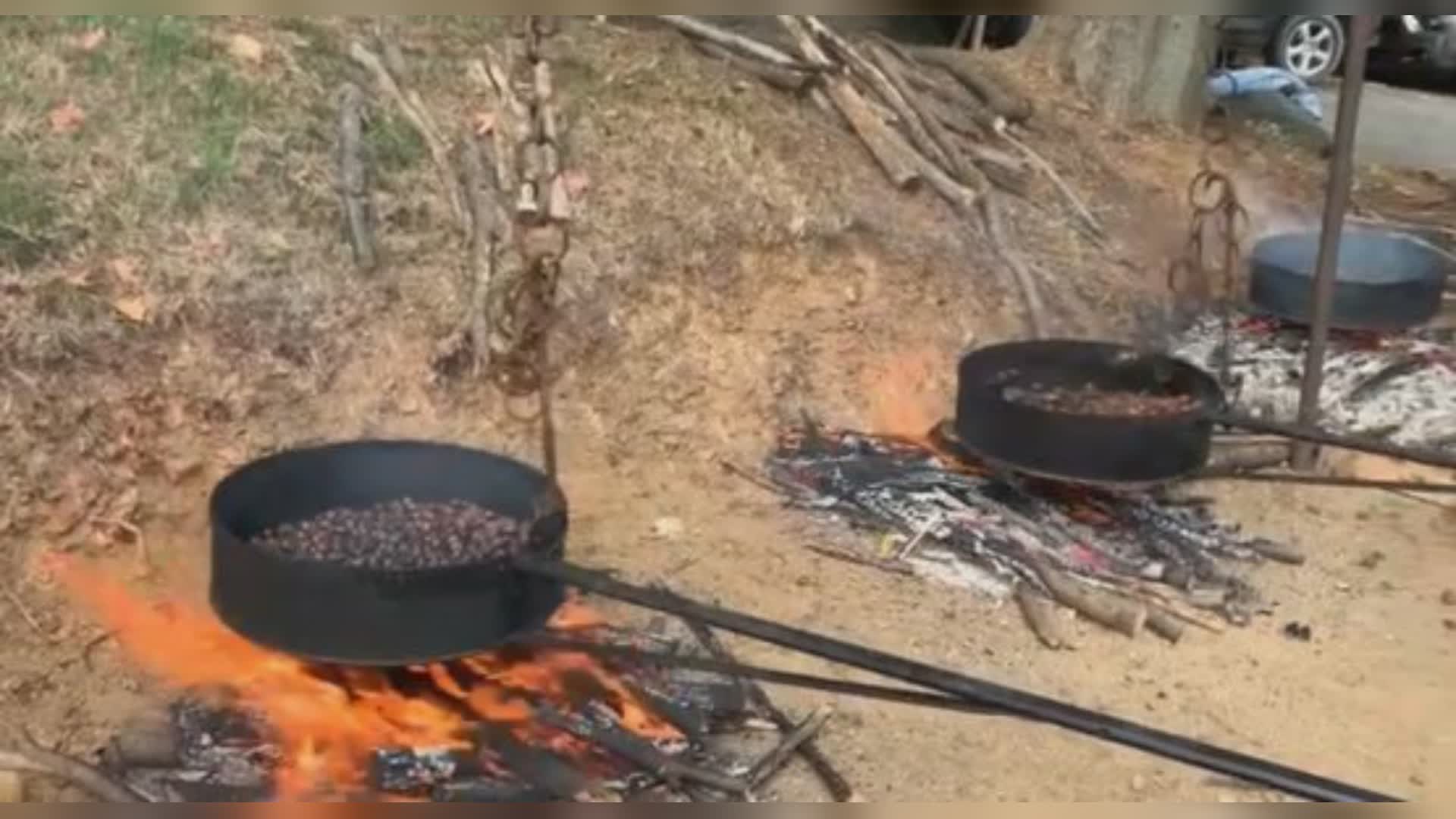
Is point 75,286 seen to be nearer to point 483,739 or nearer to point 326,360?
point 326,360

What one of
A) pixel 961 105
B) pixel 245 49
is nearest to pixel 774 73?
pixel 961 105

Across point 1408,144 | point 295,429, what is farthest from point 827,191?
point 1408,144

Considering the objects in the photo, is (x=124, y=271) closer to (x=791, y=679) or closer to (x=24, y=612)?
(x=24, y=612)

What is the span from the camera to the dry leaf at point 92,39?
217 inches

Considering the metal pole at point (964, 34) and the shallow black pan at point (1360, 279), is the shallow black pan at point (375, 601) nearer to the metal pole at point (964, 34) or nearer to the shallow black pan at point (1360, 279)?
the shallow black pan at point (1360, 279)

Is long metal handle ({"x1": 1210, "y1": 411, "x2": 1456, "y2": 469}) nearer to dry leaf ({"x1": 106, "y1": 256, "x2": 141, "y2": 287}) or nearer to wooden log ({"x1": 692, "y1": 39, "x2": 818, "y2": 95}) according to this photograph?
wooden log ({"x1": 692, "y1": 39, "x2": 818, "y2": 95})

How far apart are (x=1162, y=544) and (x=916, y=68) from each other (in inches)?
118

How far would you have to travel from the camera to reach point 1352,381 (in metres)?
5.92

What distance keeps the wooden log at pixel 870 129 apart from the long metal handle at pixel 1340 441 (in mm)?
2134

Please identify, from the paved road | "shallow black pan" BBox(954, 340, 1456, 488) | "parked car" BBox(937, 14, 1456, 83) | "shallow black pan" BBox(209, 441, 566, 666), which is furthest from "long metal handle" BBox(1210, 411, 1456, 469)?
"parked car" BBox(937, 14, 1456, 83)

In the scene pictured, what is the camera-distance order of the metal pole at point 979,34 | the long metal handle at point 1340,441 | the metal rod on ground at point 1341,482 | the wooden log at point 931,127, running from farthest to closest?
the metal pole at point 979,34 → the wooden log at point 931,127 → the metal rod on ground at point 1341,482 → the long metal handle at point 1340,441

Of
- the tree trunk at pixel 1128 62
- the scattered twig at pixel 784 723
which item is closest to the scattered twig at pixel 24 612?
the scattered twig at pixel 784 723

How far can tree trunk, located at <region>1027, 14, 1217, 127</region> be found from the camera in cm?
799

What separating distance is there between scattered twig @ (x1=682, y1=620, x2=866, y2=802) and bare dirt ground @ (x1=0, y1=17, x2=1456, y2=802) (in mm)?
46
